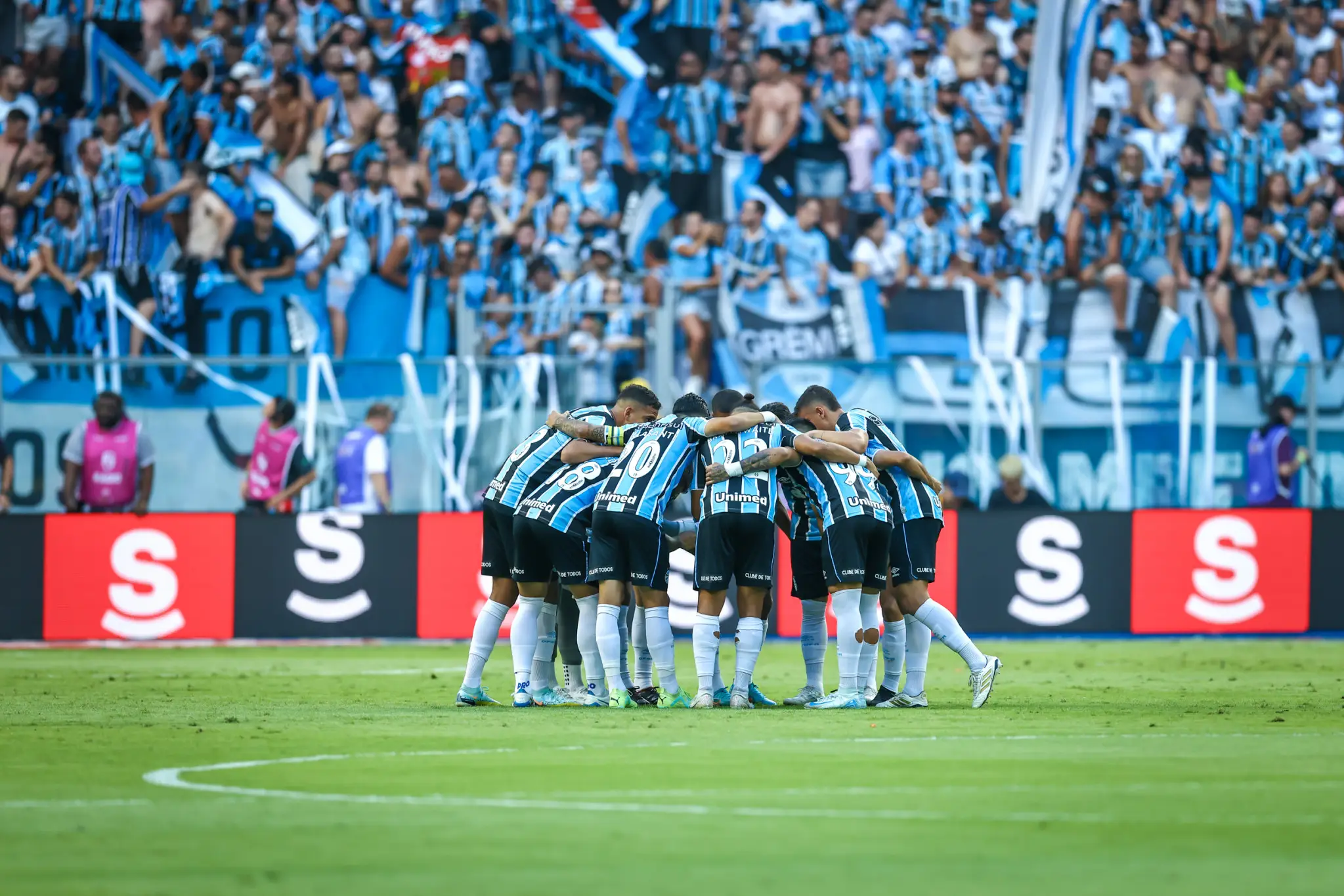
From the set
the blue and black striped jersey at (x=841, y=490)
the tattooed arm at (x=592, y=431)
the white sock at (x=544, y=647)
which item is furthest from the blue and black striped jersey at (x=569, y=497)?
the blue and black striped jersey at (x=841, y=490)

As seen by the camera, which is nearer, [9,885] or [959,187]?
[9,885]

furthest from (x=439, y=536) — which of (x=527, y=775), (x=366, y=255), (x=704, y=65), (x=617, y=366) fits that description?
(x=527, y=775)

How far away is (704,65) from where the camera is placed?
79.0 ft

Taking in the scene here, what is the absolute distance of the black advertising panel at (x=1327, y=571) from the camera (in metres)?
19.6

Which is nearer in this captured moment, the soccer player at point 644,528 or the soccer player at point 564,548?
the soccer player at point 644,528

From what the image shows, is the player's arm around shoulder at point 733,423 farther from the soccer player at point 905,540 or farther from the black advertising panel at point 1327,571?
the black advertising panel at point 1327,571

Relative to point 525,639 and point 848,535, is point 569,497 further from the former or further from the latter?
point 848,535

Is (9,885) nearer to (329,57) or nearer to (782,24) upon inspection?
(329,57)

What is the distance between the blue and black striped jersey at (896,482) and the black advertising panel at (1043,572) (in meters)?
6.70

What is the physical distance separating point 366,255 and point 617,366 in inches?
153

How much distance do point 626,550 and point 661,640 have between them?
1.94ft

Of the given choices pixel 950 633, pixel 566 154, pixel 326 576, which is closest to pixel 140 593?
pixel 326 576

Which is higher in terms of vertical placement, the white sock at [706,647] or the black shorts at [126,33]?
the black shorts at [126,33]

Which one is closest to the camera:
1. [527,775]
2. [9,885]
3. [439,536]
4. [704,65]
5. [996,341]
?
[9,885]
